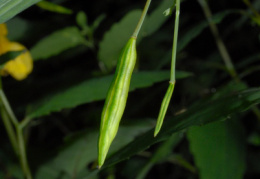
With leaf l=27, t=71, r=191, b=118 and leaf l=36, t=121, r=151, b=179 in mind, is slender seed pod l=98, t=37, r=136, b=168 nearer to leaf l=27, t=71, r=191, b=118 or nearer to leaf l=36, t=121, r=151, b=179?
leaf l=27, t=71, r=191, b=118

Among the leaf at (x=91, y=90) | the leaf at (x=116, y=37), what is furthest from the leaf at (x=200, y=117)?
the leaf at (x=116, y=37)

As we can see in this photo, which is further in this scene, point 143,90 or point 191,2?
point 191,2

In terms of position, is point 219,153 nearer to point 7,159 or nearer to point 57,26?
point 7,159

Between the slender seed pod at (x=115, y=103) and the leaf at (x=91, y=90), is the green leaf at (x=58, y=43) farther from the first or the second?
the slender seed pod at (x=115, y=103)

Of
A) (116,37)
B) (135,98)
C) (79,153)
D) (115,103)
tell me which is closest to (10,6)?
(115,103)

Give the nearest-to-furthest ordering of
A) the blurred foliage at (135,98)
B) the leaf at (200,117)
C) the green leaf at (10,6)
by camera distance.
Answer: the green leaf at (10,6)
the leaf at (200,117)
the blurred foliage at (135,98)

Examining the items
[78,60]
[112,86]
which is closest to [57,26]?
[78,60]
